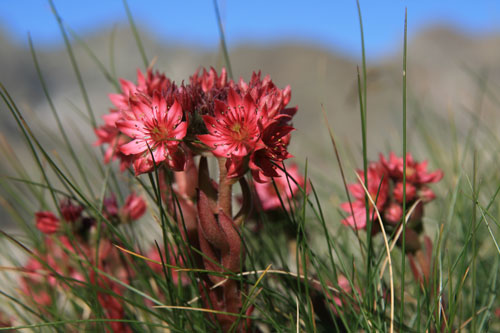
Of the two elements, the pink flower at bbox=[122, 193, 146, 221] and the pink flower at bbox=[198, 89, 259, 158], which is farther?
the pink flower at bbox=[122, 193, 146, 221]

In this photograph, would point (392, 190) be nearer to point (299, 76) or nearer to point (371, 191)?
point (371, 191)

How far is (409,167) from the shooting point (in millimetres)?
1378

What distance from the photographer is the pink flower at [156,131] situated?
0.95 metres

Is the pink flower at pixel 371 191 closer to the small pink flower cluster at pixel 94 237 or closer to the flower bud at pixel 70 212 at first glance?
the small pink flower cluster at pixel 94 237

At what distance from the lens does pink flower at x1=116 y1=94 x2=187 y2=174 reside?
0.95m

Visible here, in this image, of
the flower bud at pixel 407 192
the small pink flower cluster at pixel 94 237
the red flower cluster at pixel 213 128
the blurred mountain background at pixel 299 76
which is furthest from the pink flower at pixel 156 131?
the blurred mountain background at pixel 299 76

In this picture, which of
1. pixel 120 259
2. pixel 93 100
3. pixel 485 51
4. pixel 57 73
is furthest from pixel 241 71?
pixel 120 259

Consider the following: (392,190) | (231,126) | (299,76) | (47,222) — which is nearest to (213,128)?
(231,126)

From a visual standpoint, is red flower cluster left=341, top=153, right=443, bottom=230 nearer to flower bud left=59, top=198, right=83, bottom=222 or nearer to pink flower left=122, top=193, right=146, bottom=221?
pink flower left=122, top=193, right=146, bottom=221

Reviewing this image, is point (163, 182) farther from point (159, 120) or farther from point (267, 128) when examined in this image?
point (267, 128)

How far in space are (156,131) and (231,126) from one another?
16cm

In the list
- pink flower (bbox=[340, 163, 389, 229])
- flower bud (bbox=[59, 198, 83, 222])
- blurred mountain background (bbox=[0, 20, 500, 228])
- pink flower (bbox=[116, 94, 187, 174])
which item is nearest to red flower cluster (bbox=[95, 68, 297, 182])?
pink flower (bbox=[116, 94, 187, 174])

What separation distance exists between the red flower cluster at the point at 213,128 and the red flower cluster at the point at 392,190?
0.41 metres

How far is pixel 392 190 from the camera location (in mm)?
1331
